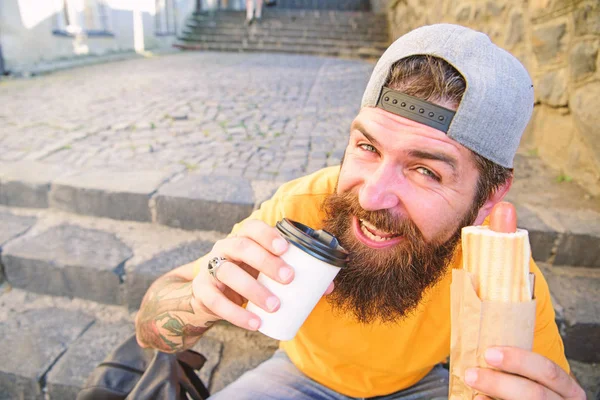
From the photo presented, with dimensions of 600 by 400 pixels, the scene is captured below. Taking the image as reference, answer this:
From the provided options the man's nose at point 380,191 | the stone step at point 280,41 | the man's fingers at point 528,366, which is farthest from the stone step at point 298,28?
the man's fingers at point 528,366

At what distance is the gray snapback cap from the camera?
3.84ft

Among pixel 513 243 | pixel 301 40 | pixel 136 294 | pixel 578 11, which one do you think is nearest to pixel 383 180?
pixel 513 243

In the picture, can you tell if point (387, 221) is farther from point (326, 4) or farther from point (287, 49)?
point (326, 4)

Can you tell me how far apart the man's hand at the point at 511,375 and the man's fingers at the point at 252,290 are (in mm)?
454

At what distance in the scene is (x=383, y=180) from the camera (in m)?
1.24

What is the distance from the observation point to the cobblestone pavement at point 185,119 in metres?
3.30

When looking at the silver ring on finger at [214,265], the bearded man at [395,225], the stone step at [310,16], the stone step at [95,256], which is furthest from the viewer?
the stone step at [310,16]

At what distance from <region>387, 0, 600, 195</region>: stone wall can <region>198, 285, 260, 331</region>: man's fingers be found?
2.68m

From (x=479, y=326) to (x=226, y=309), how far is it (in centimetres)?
60

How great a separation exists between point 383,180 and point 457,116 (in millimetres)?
277

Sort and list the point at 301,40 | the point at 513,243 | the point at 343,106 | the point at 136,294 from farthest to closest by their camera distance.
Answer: the point at 301,40 → the point at 343,106 → the point at 136,294 → the point at 513,243

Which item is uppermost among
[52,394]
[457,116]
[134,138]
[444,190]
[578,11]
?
[578,11]

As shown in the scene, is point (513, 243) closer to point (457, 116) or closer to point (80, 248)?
point (457, 116)

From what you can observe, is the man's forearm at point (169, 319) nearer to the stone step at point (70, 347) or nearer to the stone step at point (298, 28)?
the stone step at point (70, 347)
